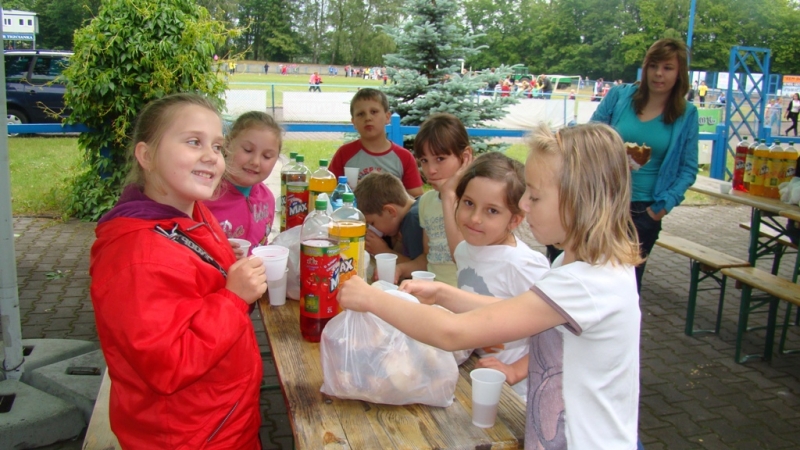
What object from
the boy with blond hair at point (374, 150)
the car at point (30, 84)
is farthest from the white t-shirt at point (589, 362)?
the car at point (30, 84)

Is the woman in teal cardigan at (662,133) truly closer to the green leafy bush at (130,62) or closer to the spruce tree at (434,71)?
the spruce tree at (434,71)

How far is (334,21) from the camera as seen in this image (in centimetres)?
775

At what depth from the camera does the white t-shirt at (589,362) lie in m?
1.41

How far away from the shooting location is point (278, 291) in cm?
239

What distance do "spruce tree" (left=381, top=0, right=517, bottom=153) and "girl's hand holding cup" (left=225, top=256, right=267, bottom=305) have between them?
699cm

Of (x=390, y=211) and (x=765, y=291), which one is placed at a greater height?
(x=390, y=211)

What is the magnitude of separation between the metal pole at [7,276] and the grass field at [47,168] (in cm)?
370

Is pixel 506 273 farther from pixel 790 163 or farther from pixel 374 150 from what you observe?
pixel 790 163

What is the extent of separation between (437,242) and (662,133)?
2093 millimetres

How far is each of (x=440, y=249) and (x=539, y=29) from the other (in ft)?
169

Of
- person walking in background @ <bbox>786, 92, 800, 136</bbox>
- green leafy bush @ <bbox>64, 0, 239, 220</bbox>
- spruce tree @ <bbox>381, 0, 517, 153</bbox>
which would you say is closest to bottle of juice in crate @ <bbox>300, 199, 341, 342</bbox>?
green leafy bush @ <bbox>64, 0, 239, 220</bbox>

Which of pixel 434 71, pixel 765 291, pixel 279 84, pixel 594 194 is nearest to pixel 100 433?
pixel 594 194

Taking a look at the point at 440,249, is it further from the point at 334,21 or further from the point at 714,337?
the point at 334,21

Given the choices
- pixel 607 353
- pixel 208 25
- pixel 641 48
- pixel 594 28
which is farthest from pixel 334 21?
pixel 594 28
